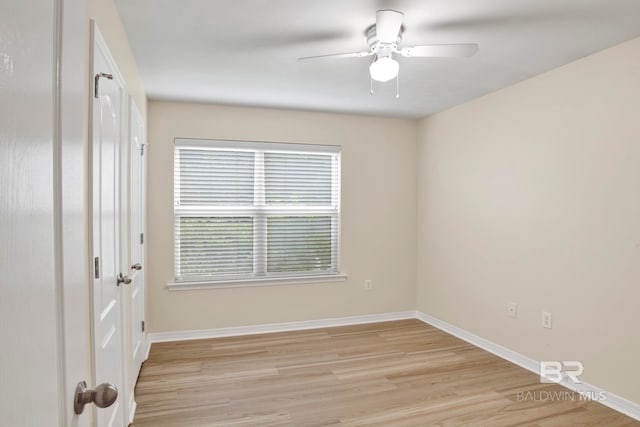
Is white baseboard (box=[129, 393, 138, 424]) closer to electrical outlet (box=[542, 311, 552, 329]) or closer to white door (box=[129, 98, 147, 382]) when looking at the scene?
white door (box=[129, 98, 147, 382])

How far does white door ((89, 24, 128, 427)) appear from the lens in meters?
1.52

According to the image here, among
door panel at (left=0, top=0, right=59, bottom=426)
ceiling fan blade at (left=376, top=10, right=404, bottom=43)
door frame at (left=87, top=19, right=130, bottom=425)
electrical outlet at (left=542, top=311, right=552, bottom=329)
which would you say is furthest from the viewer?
electrical outlet at (left=542, top=311, right=552, bottom=329)

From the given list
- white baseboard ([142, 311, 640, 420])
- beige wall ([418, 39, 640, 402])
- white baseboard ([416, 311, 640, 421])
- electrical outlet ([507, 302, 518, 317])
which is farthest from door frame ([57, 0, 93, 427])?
electrical outlet ([507, 302, 518, 317])

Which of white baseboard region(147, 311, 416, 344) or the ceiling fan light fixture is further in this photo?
white baseboard region(147, 311, 416, 344)

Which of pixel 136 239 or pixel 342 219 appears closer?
pixel 136 239

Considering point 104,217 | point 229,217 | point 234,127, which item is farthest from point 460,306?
point 104,217

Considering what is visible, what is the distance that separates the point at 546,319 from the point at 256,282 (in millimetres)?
2728

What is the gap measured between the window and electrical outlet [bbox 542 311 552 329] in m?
2.13

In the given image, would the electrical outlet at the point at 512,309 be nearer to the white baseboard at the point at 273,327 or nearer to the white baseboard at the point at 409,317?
the white baseboard at the point at 409,317

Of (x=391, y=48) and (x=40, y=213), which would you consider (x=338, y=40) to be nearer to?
(x=391, y=48)

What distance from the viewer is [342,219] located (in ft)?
14.9

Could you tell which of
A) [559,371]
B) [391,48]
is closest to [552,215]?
[559,371]

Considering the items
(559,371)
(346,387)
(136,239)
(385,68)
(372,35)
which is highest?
(372,35)

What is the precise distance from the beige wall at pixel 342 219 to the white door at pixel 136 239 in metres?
0.54
